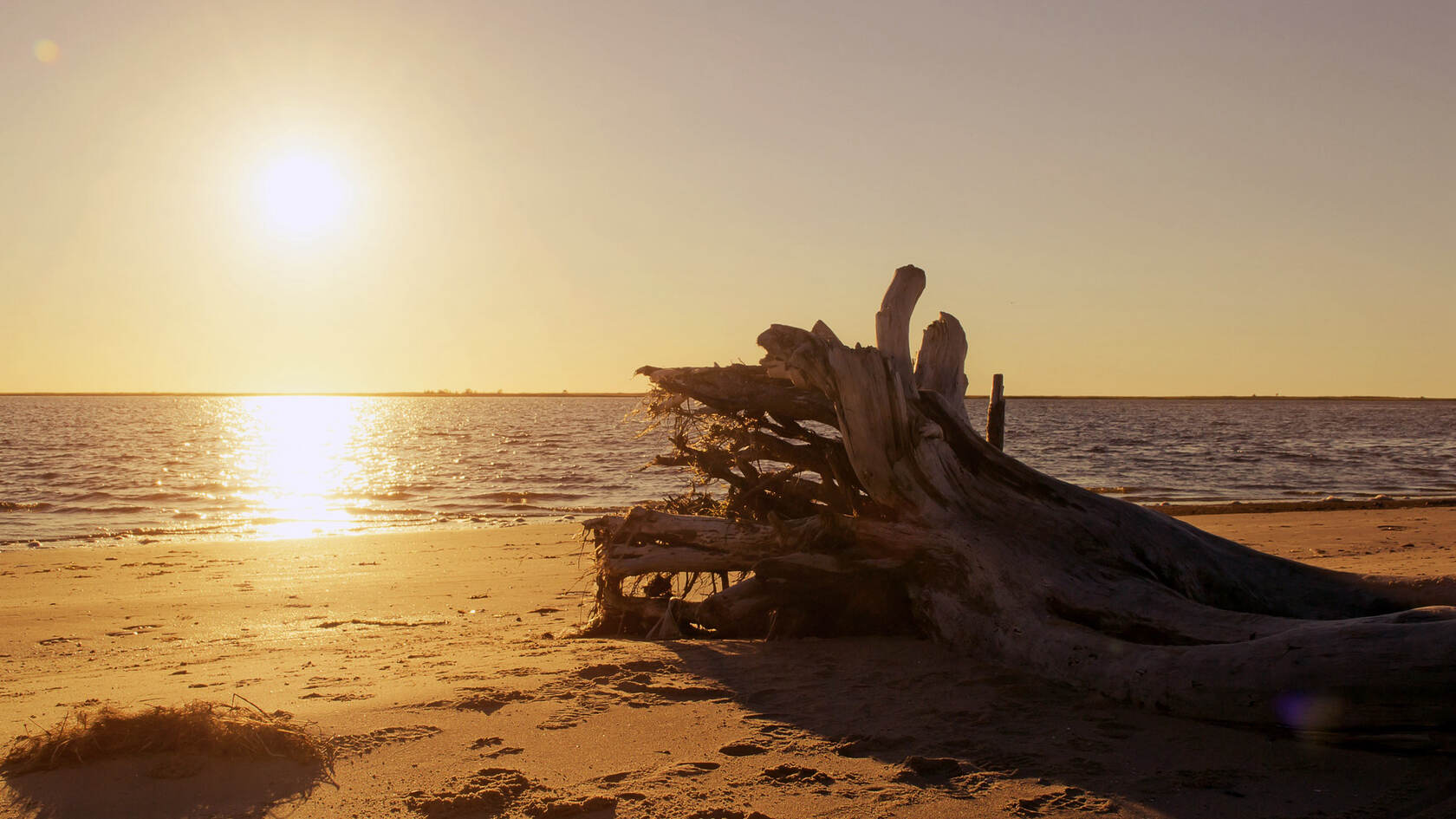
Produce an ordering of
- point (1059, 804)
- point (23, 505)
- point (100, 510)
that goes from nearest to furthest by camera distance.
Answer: point (1059, 804), point (23, 505), point (100, 510)

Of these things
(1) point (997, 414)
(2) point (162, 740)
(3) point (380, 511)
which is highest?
(1) point (997, 414)

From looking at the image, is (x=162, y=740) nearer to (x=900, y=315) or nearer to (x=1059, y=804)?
(x=1059, y=804)

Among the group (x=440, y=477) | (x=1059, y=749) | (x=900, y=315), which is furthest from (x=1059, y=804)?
(x=440, y=477)

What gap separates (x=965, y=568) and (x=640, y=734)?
2542mm

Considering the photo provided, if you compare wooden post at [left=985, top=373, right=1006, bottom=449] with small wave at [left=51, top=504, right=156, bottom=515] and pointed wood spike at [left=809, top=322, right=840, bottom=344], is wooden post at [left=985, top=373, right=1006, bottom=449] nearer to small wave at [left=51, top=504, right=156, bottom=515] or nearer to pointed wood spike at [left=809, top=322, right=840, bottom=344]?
pointed wood spike at [left=809, top=322, right=840, bottom=344]

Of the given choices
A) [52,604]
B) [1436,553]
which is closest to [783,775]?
[52,604]

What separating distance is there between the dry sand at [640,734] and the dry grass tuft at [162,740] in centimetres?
8

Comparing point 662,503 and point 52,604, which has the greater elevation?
point 662,503

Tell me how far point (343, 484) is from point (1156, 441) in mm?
39245

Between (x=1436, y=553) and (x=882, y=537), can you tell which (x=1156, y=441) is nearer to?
(x=1436, y=553)

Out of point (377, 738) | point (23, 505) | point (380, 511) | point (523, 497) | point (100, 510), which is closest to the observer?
point (377, 738)

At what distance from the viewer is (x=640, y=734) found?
16.0 ft

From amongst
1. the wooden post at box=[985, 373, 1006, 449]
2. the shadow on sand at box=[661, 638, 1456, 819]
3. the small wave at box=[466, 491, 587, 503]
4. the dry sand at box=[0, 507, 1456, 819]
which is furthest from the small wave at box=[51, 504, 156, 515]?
the shadow on sand at box=[661, 638, 1456, 819]

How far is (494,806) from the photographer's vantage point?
3.97m
